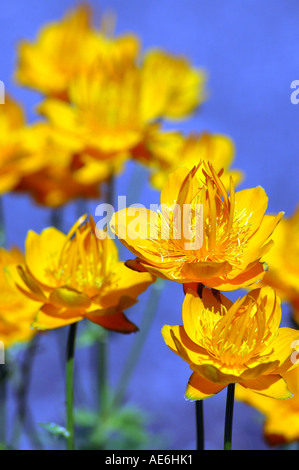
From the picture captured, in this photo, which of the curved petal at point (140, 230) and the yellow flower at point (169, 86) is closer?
the curved petal at point (140, 230)

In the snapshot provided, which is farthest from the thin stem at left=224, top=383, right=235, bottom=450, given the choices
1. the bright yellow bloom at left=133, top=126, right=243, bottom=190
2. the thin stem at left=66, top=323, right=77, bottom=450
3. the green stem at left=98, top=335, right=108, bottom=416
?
the green stem at left=98, top=335, right=108, bottom=416

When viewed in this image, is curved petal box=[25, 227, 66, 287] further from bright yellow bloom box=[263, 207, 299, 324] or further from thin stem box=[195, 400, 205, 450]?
bright yellow bloom box=[263, 207, 299, 324]

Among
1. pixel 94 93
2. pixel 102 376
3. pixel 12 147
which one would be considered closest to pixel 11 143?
pixel 12 147

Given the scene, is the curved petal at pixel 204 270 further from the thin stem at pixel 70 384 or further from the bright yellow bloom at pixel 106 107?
the bright yellow bloom at pixel 106 107

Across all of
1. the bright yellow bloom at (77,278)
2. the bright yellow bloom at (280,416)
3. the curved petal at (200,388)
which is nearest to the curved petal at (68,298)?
the bright yellow bloom at (77,278)

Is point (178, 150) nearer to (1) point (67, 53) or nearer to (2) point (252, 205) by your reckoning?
(1) point (67, 53)
